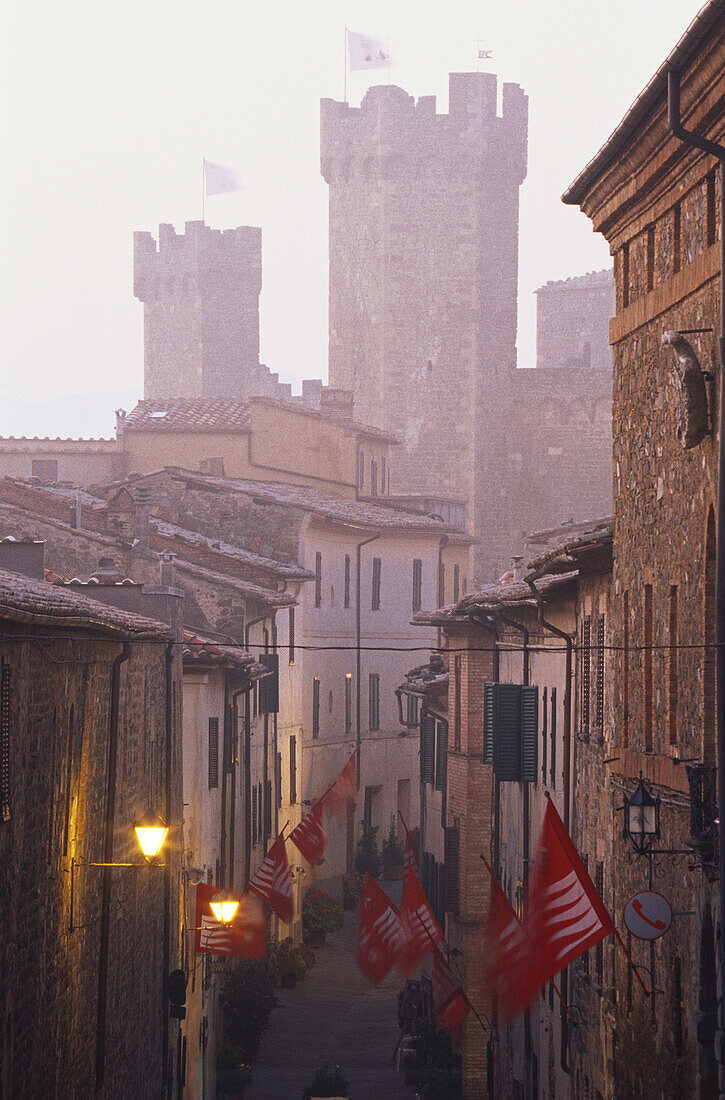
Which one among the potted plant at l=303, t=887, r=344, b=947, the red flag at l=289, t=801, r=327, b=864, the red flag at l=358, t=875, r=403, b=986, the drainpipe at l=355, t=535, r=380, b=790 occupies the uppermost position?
the drainpipe at l=355, t=535, r=380, b=790

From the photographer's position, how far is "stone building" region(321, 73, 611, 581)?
67062 mm

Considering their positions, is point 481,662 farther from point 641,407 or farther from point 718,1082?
point 718,1082

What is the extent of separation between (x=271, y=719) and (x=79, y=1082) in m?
21.3

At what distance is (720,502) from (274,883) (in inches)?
604

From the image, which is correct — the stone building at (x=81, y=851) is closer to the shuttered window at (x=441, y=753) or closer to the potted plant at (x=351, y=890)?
the shuttered window at (x=441, y=753)

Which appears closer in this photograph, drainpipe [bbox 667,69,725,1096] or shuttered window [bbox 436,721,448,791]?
drainpipe [bbox 667,69,725,1096]

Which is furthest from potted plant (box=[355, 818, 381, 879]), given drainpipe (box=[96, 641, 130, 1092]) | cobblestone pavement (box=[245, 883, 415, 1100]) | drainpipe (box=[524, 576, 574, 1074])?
drainpipe (box=[96, 641, 130, 1092])

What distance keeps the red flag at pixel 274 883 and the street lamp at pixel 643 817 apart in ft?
40.5

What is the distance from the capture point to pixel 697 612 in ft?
42.3

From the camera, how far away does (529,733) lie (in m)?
23.0

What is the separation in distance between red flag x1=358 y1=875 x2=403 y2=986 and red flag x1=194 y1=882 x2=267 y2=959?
2.06 meters

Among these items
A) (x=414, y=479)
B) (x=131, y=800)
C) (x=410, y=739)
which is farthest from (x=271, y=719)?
(x=414, y=479)

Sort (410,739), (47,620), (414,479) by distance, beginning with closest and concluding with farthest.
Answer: (47,620) → (410,739) → (414,479)

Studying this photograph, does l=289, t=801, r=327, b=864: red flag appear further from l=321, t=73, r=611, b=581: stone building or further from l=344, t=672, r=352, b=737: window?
l=321, t=73, r=611, b=581: stone building
